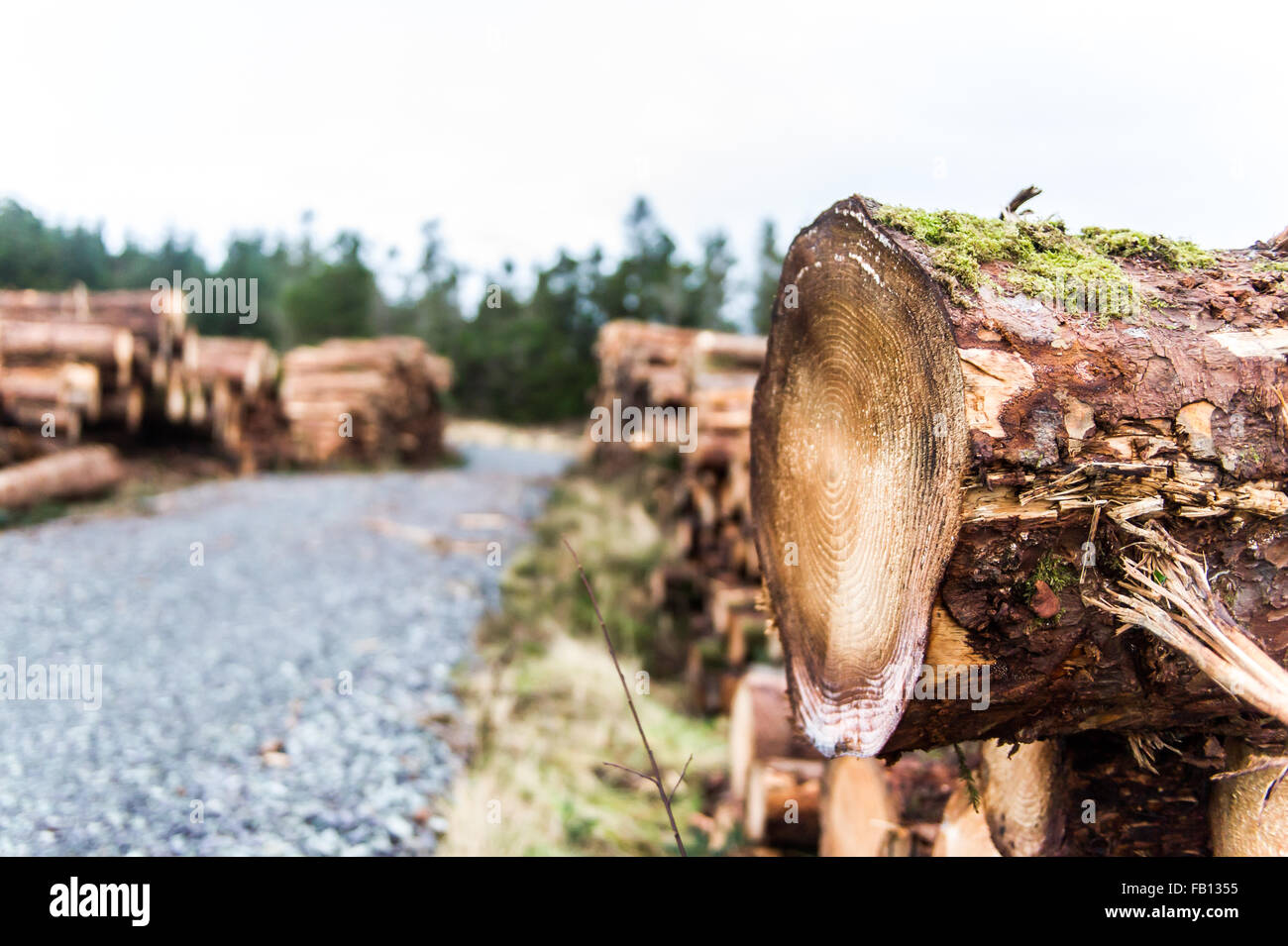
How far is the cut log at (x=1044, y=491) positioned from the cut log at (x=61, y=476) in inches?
326

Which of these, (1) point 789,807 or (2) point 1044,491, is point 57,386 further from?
(2) point 1044,491

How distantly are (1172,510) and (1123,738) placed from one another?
73cm

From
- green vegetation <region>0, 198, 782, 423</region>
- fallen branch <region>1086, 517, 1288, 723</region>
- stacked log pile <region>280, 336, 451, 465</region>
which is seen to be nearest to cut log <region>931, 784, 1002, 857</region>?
fallen branch <region>1086, 517, 1288, 723</region>

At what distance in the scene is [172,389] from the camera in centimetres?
1033

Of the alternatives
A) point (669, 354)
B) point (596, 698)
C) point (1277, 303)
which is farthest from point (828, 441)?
point (669, 354)

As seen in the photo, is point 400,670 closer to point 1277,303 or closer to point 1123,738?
point 1123,738

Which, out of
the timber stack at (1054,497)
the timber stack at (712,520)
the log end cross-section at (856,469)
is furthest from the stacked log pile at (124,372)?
the timber stack at (1054,497)

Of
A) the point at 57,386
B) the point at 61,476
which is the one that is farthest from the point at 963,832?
the point at 57,386

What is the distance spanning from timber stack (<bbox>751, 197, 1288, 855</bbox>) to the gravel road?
2.25 meters

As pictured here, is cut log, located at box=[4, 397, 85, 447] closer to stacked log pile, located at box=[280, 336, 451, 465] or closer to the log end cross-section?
stacked log pile, located at box=[280, 336, 451, 465]

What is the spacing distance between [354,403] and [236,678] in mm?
8596

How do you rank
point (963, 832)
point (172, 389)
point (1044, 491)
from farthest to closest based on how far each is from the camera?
point (172, 389) < point (963, 832) < point (1044, 491)

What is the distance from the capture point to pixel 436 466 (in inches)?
573

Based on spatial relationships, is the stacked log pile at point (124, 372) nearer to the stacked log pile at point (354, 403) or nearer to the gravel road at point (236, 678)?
the stacked log pile at point (354, 403)
